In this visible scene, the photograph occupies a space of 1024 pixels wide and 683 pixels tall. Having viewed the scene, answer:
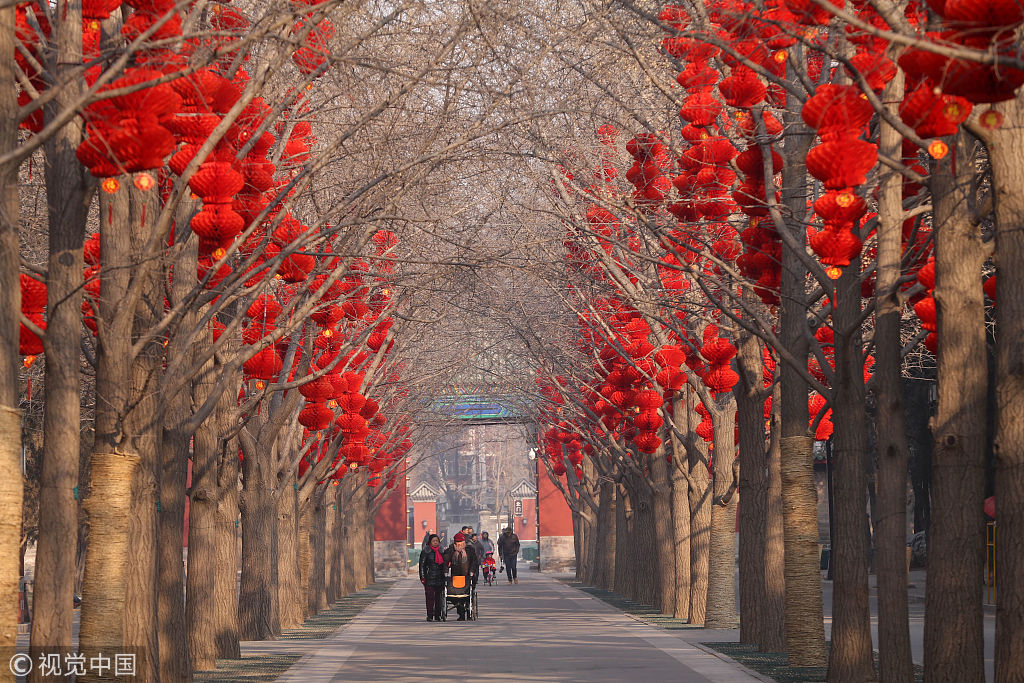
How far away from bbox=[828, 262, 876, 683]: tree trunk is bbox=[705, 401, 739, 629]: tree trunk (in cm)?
904

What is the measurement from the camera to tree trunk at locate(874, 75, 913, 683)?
528 inches

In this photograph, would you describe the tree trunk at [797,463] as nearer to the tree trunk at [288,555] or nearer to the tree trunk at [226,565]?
the tree trunk at [226,565]

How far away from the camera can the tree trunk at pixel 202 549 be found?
18.3m

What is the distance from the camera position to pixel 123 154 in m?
9.61

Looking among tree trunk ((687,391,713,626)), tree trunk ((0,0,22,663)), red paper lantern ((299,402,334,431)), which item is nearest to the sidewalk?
red paper lantern ((299,402,334,431))

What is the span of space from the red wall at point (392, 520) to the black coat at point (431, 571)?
43.9 meters

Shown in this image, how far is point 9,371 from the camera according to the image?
8.65 m

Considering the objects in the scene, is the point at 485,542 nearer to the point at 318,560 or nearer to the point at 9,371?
the point at 318,560

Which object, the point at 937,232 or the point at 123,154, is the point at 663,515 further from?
the point at 123,154

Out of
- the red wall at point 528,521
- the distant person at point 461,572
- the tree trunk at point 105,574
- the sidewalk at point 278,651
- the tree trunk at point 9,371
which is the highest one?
the tree trunk at point 9,371

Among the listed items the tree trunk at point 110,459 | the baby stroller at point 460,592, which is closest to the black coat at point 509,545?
the baby stroller at point 460,592

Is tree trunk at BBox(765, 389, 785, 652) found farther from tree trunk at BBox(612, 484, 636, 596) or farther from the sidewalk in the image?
tree trunk at BBox(612, 484, 636, 596)

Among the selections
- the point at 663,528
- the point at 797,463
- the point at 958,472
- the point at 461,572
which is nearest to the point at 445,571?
the point at 461,572

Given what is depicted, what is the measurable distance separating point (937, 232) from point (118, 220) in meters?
7.05
